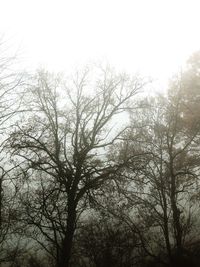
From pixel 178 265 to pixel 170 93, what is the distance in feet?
25.4

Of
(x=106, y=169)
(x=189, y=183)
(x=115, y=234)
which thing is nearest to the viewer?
A: (x=106, y=169)

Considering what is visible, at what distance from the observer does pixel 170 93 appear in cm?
1561

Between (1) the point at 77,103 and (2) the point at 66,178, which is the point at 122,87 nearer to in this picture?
(1) the point at 77,103

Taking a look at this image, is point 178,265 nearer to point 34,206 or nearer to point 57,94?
point 34,206

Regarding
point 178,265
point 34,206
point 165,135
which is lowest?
point 178,265

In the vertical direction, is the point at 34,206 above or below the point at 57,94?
below

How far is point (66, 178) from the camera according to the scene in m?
13.3

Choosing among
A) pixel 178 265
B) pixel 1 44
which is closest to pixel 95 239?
pixel 178 265

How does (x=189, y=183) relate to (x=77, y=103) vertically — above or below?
below

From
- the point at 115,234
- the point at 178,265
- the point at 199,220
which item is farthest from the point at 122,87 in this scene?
the point at 199,220

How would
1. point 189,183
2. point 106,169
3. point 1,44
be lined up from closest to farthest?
point 1,44, point 106,169, point 189,183

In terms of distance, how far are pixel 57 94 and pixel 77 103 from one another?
1.05 metres

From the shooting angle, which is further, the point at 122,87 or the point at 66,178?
the point at 122,87

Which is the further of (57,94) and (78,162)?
(57,94)
